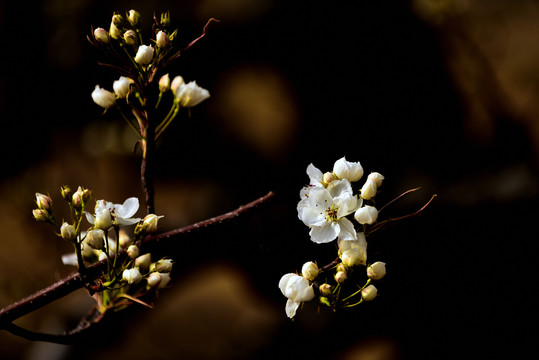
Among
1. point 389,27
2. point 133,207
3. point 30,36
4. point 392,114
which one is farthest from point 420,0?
point 133,207

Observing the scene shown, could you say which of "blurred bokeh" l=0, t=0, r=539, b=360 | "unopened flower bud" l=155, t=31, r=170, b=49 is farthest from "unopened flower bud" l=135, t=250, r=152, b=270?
"blurred bokeh" l=0, t=0, r=539, b=360

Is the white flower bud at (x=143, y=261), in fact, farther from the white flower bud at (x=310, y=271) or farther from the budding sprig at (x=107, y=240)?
the white flower bud at (x=310, y=271)

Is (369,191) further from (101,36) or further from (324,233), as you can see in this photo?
(101,36)

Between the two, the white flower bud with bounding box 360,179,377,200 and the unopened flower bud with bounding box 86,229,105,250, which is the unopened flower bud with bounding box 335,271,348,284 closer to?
the white flower bud with bounding box 360,179,377,200

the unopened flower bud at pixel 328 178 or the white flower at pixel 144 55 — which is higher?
the white flower at pixel 144 55

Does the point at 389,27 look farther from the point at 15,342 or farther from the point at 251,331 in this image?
the point at 15,342

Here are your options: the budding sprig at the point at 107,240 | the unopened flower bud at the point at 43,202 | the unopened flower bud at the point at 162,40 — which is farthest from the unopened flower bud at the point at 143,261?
the unopened flower bud at the point at 162,40

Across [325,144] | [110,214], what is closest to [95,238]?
[110,214]
